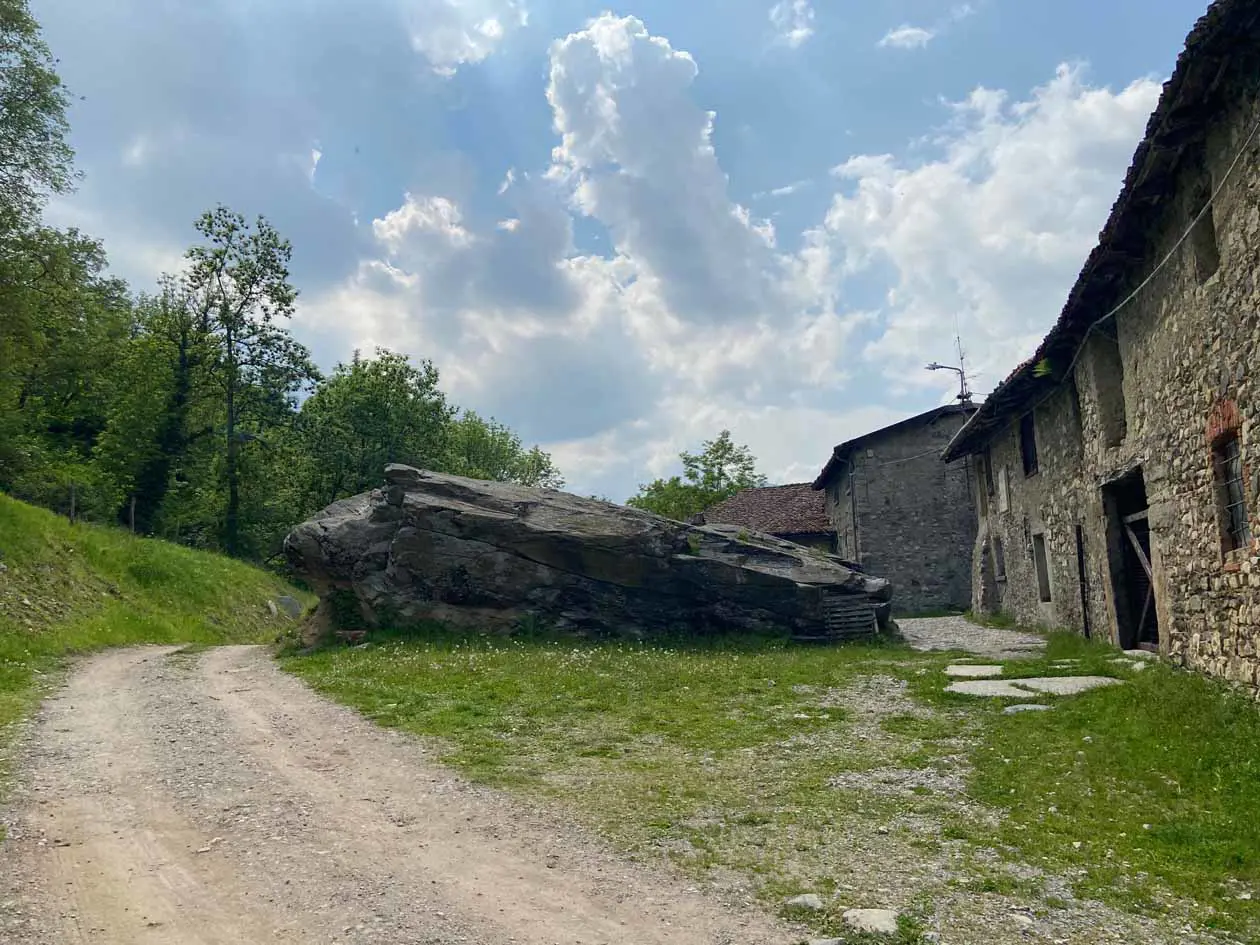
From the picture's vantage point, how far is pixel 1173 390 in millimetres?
11742

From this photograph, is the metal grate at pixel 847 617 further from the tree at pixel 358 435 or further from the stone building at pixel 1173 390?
the tree at pixel 358 435

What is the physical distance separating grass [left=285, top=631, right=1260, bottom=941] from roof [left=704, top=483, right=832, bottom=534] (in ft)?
81.6

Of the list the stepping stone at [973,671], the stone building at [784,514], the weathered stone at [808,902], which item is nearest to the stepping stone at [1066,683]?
the stepping stone at [973,671]

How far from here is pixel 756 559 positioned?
20.1m

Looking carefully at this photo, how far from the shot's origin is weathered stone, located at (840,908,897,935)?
4482 mm

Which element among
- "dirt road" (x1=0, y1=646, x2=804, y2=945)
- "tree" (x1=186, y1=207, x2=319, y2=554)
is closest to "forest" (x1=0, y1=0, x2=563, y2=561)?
"tree" (x1=186, y1=207, x2=319, y2=554)

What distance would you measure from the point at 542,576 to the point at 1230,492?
13211 millimetres

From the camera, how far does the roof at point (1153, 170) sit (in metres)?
8.55

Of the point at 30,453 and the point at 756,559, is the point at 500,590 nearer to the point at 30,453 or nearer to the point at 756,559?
the point at 756,559

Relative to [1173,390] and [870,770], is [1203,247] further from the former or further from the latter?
[870,770]

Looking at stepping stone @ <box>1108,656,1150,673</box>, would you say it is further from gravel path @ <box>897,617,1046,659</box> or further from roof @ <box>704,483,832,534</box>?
roof @ <box>704,483,832,534</box>

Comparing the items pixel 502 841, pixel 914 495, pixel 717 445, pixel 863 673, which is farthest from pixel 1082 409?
pixel 717 445

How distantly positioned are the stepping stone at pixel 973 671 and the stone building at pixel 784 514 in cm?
2117

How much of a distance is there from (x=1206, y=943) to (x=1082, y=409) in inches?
542
